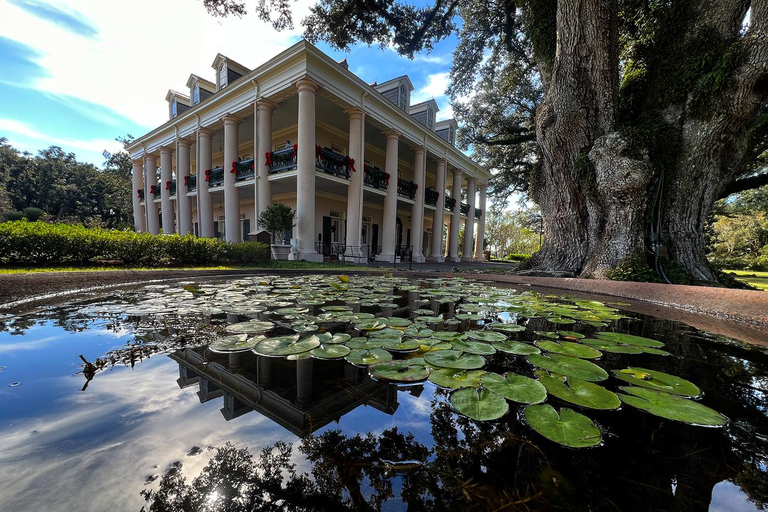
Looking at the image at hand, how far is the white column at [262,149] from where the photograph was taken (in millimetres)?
9250

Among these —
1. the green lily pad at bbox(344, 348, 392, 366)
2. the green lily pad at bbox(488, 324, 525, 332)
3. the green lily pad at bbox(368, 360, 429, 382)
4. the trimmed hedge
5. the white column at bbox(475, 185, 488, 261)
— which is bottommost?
the green lily pad at bbox(488, 324, 525, 332)

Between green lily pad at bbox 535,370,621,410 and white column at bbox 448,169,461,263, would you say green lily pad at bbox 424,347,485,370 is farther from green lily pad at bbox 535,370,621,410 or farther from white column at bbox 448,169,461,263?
white column at bbox 448,169,461,263

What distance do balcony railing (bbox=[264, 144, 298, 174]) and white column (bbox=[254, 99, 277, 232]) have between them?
156 mm

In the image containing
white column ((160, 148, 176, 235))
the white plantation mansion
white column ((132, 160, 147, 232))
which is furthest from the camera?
white column ((132, 160, 147, 232))

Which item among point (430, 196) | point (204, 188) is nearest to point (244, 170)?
point (204, 188)

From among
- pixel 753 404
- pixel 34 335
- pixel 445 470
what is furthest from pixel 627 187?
pixel 34 335

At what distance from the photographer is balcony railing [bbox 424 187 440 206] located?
1368 cm

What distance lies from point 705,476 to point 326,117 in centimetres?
1223

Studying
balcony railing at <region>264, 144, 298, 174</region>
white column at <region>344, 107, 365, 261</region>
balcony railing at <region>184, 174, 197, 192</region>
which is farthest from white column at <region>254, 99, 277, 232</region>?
balcony railing at <region>184, 174, 197, 192</region>

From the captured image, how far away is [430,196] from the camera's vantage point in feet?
45.7

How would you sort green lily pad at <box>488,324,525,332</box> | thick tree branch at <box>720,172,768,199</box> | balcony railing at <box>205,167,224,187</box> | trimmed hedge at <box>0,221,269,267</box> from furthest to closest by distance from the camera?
balcony railing at <box>205,167,224,187</box>
thick tree branch at <box>720,172,768,199</box>
trimmed hedge at <box>0,221,269,267</box>
green lily pad at <box>488,324,525,332</box>

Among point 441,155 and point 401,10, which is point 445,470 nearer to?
point 401,10

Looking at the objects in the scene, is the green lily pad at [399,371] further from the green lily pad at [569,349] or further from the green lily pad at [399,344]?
the green lily pad at [569,349]

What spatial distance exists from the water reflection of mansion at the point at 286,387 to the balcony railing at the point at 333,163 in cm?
858
